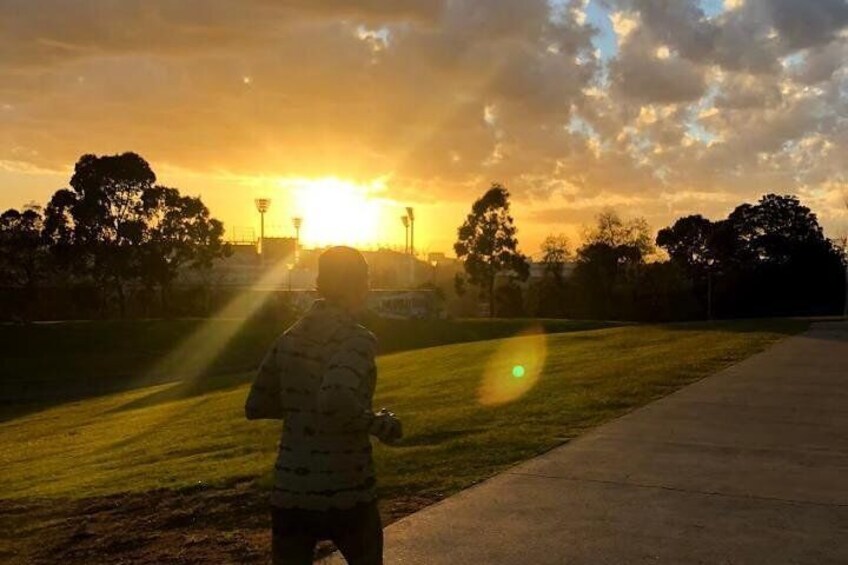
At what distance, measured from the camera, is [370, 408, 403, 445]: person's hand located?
3.40 m

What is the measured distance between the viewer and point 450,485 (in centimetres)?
719

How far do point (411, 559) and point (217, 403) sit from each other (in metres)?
14.7

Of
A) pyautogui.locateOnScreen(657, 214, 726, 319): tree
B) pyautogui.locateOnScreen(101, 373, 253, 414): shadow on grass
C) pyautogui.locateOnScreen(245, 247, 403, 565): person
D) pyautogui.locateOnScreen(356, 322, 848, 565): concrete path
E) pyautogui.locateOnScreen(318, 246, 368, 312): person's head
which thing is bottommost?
pyautogui.locateOnScreen(101, 373, 253, 414): shadow on grass

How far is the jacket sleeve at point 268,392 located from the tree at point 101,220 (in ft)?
179

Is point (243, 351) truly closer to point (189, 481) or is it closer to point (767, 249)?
point (189, 481)

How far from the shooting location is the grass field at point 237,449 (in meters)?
6.90

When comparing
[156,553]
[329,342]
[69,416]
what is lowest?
[69,416]

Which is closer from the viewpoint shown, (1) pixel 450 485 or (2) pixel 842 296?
(1) pixel 450 485

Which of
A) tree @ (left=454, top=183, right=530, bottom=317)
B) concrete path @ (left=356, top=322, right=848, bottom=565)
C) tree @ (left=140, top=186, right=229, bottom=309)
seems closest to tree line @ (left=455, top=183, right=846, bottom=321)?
tree @ (left=454, top=183, right=530, bottom=317)

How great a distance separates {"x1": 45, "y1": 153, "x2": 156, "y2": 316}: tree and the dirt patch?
4888 centimetres

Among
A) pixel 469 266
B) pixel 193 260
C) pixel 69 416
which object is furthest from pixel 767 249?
pixel 69 416

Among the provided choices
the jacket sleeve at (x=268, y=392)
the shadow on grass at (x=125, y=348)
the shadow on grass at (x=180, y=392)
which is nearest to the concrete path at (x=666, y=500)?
the jacket sleeve at (x=268, y=392)

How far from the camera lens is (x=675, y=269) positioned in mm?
67312

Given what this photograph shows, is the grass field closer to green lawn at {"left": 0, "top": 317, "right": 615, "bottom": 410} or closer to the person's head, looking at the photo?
the person's head
